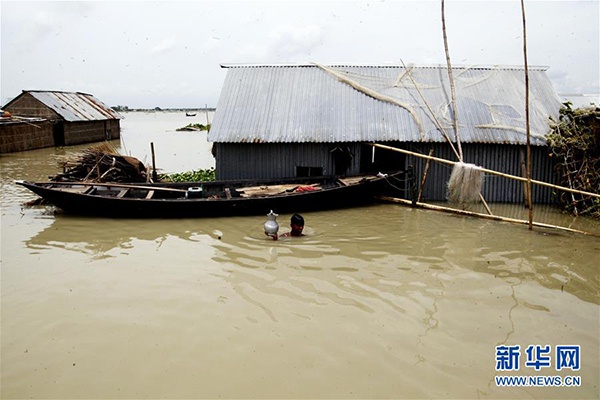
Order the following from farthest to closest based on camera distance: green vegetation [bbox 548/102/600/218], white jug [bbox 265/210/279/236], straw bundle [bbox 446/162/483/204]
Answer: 1. green vegetation [bbox 548/102/600/218]
2. straw bundle [bbox 446/162/483/204]
3. white jug [bbox 265/210/279/236]

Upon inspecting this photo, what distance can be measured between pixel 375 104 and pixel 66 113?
84.8ft

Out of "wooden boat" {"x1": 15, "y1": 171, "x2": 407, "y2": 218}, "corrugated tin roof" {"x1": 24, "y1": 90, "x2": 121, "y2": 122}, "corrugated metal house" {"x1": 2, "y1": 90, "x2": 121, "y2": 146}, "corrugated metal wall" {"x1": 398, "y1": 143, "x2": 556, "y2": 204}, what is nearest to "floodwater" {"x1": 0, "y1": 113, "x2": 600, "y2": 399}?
"wooden boat" {"x1": 15, "y1": 171, "x2": 407, "y2": 218}

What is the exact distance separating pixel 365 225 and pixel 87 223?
7.06 meters

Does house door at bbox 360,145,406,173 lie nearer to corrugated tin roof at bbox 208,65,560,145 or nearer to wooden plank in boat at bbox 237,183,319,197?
corrugated tin roof at bbox 208,65,560,145

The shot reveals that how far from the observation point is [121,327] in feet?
20.8

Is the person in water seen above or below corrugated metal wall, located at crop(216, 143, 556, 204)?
below

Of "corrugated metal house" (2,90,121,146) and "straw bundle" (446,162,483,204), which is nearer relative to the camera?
"straw bundle" (446,162,483,204)


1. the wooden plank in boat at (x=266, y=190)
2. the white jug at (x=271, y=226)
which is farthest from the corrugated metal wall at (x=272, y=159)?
the white jug at (x=271, y=226)

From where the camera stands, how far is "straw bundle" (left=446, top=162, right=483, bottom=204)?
10953mm

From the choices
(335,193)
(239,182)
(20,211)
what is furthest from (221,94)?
(20,211)

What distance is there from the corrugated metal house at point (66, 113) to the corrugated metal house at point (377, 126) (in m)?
20.3

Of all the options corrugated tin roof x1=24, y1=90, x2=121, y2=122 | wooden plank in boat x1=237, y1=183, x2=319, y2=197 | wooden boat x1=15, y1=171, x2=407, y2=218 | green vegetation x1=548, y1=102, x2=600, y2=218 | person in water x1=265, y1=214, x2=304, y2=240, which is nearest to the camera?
person in water x1=265, y1=214, x2=304, y2=240

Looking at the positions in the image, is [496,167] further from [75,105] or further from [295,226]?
[75,105]

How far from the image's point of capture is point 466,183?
11.0 m
